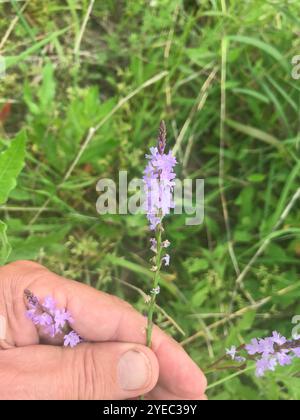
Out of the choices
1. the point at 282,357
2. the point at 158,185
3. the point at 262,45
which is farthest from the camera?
the point at 262,45

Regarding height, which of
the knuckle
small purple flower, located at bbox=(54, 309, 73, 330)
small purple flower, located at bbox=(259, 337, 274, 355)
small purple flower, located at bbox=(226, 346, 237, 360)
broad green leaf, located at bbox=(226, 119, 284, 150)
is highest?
broad green leaf, located at bbox=(226, 119, 284, 150)

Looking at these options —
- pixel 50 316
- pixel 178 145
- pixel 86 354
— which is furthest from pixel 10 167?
pixel 178 145

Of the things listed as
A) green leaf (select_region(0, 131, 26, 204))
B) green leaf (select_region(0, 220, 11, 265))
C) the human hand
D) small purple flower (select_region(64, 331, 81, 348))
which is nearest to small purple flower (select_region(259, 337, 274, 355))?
the human hand

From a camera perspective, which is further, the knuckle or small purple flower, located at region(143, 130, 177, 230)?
the knuckle

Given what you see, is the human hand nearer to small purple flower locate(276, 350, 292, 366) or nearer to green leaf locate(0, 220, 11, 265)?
green leaf locate(0, 220, 11, 265)

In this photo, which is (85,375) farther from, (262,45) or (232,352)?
(262,45)

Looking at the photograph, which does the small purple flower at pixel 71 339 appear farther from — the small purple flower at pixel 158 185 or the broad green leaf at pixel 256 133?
the broad green leaf at pixel 256 133

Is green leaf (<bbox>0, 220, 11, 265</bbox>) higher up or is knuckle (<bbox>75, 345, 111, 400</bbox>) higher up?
green leaf (<bbox>0, 220, 11, 265</bbox>)
